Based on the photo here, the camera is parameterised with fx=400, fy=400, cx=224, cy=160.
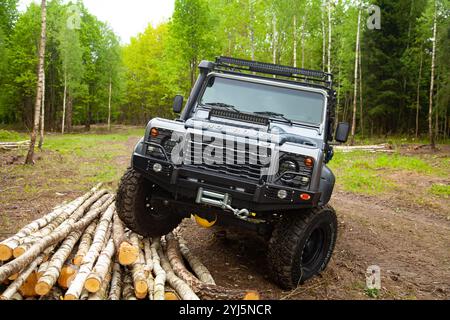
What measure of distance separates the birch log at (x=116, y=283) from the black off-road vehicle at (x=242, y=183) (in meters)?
0.81

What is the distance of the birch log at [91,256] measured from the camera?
3.66m

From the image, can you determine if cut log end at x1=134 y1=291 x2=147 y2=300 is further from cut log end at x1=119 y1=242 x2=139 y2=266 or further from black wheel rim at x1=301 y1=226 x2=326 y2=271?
black wheel rim at x1=301 y1=226 x2=326 y2=271

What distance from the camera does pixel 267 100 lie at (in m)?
6.02

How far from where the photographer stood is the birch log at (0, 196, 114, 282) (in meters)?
3.84

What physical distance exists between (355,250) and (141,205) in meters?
3.72

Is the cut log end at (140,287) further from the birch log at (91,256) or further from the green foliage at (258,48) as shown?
the green foliage at (258,48)

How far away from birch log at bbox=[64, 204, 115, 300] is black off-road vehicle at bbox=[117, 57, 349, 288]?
1.37 ft

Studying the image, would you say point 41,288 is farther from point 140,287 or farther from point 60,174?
point 60,174

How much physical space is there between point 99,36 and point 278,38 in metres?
19.6

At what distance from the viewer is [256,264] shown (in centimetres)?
583

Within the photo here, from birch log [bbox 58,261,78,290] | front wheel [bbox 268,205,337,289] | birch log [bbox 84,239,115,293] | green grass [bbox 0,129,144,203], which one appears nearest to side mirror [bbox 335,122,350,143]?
front wheel [bbox 268,205,337,289]

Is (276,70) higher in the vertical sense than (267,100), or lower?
higher

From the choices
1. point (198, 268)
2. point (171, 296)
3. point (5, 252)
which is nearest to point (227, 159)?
point (198, 268)
